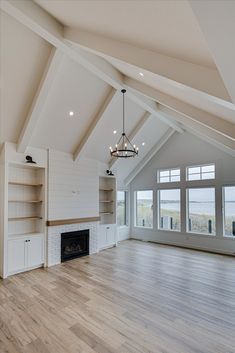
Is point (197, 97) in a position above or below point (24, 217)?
above

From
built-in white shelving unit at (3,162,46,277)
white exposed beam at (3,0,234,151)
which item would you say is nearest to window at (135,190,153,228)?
built-in white shelving unit at (3,162,46,277)

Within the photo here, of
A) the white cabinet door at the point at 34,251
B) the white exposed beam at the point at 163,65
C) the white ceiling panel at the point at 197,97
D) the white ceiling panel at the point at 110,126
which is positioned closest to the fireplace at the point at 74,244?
the white cabinet door at the point at 34,251

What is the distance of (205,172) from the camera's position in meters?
7.27

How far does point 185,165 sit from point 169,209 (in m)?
1.86

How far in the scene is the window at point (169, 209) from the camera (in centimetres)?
788

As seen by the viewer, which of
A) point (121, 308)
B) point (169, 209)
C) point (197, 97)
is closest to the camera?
point (197, 97)

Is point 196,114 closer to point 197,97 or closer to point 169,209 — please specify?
point 197,97

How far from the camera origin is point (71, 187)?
6312 millimetres

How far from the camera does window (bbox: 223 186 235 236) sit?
6609 mm

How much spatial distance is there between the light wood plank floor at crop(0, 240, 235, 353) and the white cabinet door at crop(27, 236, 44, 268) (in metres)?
0.29

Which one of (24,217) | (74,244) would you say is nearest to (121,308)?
(74,244)

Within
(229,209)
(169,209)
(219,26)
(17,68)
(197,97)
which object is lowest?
(169,209)

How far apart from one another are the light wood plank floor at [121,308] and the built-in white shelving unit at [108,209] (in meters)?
1.79

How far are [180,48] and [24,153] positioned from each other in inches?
180
